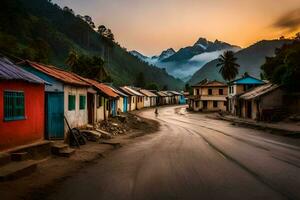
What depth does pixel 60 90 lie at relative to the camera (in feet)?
71.4

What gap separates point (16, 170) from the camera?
38.9 feet

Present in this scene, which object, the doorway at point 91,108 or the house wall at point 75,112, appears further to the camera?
the doorway at point 91,108

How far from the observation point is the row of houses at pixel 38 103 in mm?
14665

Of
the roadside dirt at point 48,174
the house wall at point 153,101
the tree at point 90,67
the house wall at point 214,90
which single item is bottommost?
the roadside dirt at point 48,174

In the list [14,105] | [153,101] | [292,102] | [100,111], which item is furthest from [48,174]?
[153,101]

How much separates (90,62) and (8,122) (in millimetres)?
58837

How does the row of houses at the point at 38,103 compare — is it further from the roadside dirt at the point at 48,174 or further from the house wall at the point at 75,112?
the roadside dirt at the point at 48,174

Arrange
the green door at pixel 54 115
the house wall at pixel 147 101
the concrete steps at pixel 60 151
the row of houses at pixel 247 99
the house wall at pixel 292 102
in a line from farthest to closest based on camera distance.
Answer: the house wall at pixel 147 101 → the row of houses at pixel 247 99 → the house wall at pixel 292 102 → the green door at pixel 54 115 → the concrete steps at pixel 60 151

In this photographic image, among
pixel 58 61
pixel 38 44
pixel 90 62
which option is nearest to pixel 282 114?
pixel 90 62

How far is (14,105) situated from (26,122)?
4.60ft

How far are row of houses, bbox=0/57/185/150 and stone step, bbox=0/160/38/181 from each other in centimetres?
161

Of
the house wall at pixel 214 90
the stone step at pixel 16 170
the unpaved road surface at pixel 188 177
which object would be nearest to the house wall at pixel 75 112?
the unpaved road surface at pixel 188 177

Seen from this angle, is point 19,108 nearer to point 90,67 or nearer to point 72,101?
point 72,101

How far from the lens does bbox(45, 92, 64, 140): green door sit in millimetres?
21141
